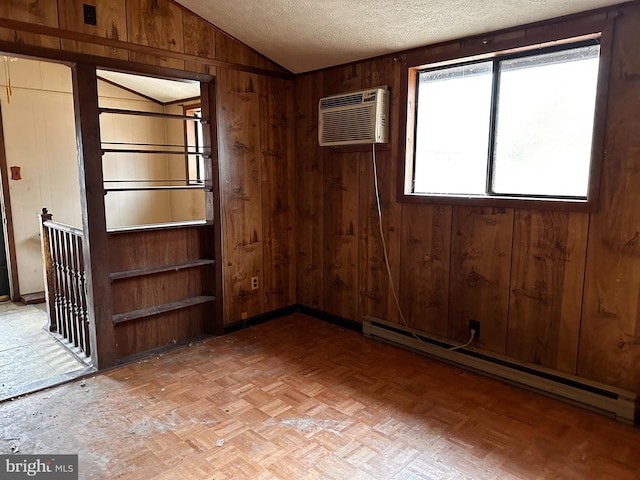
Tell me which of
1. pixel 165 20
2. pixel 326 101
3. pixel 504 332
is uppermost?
pixel 165 20

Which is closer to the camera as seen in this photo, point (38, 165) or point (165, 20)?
point (165, 20)

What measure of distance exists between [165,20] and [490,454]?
3301mm

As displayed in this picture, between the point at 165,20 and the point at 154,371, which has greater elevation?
the point at 165,20

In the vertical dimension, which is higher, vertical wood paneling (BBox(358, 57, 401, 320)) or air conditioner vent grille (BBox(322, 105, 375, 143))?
air conditioner vent grille (BBox(322, 105, 375, 143))

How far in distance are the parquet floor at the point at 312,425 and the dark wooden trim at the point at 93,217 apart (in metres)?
0.26

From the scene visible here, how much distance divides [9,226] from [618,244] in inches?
212

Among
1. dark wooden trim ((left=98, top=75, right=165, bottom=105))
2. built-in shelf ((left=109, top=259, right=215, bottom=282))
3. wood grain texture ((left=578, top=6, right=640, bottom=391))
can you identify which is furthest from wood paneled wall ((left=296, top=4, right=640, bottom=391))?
dark wooden trim ((left=98, top=75, right=165, bottom=105))

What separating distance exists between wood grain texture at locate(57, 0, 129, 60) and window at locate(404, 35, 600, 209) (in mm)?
1984

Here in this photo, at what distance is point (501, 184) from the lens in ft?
9.04

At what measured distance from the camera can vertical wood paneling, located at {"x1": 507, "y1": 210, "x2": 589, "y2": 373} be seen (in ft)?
8.04

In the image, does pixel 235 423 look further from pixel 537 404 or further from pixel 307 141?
pixel 307 141

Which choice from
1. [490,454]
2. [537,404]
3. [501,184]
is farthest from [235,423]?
[501,184]

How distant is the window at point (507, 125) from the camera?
241cm

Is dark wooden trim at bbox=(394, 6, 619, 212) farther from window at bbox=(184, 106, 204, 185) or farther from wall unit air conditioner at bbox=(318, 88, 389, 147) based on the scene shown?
window at bbox=(184, 106, 204, 185)
